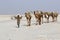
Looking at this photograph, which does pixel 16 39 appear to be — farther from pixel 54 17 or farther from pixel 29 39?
pixel 54 17

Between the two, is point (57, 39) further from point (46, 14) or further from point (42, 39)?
point (46, 14)

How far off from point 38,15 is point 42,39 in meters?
11.8

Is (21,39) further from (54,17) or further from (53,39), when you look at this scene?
(54,17)

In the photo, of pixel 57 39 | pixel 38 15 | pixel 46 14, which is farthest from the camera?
pixel 46 14

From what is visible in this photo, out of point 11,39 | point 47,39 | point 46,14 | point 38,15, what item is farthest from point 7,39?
point 46,14

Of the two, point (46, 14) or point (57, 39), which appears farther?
point (46, 14)

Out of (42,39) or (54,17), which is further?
(54,17)

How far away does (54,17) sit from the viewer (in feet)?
104

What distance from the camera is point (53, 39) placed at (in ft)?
43.2

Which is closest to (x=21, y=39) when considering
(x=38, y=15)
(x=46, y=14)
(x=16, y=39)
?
(x=16, y=39)

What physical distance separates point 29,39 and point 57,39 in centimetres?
148

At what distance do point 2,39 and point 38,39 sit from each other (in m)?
1.94

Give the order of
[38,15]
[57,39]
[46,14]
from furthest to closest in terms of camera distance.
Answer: [46,14] → [38,15] → [57,39]

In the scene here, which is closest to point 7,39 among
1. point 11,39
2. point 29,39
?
point 11,39
